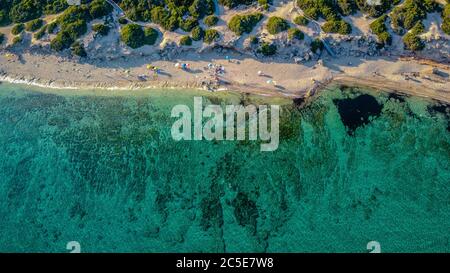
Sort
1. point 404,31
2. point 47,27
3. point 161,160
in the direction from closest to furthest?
point 161,160 < point 404,31 < point 47,27

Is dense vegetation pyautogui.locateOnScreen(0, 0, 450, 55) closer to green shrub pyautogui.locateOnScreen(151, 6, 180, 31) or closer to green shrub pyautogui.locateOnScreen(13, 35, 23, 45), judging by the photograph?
green shrub pyautogui.locateOnScreen(151, 6, 180, 31)

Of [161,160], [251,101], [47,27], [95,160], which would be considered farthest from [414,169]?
[47,27]

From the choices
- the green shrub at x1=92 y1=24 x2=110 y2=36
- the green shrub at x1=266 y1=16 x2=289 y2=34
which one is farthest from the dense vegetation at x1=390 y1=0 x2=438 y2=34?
the green shrub at x1=92 y1=24 x2=110 y2=36

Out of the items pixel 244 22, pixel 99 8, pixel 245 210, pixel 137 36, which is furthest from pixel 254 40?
pixel 245 210

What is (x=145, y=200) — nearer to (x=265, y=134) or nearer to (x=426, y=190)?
(x=265, y=134)

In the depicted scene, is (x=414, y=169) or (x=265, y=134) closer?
(x=414, y=169)
